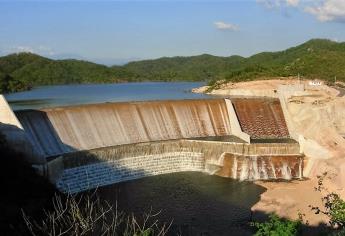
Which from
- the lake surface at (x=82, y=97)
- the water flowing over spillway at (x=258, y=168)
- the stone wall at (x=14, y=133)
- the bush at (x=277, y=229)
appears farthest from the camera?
the lake surface at (x=82, y=97)

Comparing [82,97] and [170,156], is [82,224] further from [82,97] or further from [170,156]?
[82,97]

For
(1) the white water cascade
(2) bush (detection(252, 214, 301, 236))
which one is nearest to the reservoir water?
(1) the white water cascade

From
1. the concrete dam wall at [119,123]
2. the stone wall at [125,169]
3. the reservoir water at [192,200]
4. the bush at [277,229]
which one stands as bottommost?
the reservoir water at [192,200]

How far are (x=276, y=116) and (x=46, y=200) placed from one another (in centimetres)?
1509

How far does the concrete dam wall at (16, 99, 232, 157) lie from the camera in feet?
66.0

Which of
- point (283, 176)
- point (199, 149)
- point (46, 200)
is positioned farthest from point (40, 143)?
point (283, 176)

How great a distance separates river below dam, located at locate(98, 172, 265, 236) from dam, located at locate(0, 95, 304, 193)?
761mm

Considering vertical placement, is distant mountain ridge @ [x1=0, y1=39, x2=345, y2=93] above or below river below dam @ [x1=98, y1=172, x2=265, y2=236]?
above

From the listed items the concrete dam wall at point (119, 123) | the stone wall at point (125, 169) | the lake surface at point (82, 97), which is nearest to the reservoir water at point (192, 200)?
the stone wall at point (125, 169)

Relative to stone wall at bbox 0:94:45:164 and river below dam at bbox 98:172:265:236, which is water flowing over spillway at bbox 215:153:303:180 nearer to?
river below dam at bbox 98:172:265:236

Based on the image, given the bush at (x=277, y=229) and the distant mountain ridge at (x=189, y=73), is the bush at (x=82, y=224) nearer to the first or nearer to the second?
the bush at (x=277, y=229)

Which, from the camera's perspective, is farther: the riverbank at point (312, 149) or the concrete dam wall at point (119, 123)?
the concrete dam wall at point (119, 123)

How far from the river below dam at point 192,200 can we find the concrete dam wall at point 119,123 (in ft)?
7.98

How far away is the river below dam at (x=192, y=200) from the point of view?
643 inches
